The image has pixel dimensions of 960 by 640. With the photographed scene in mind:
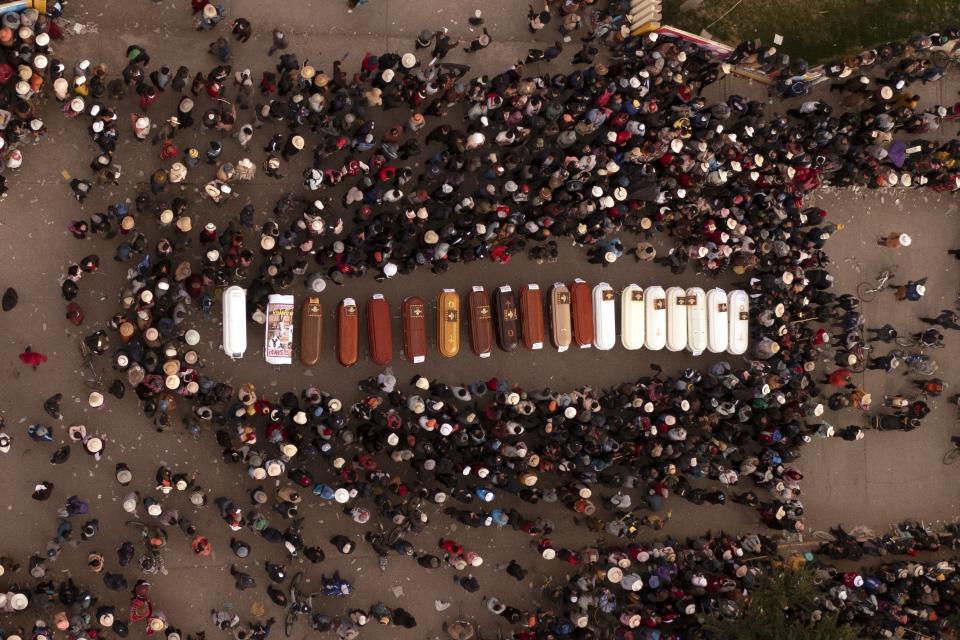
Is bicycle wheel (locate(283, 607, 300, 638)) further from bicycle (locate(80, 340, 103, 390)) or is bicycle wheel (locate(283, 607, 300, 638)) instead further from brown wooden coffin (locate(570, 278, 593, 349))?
brown wooden coffin (locate(570, 278, 593, 349))

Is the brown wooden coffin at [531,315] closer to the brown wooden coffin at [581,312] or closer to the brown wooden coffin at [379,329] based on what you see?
the brown wooden coffin at [581,312]

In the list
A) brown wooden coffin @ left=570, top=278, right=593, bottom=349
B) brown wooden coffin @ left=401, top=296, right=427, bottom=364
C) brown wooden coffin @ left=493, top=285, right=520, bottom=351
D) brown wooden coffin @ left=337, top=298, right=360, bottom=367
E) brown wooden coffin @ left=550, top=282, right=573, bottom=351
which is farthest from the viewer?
brown wooden coffin @ left=570, top=278, right=593, bottom=349

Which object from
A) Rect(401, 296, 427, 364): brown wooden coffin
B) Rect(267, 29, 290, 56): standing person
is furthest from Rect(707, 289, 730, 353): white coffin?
Rect(267, 29, 290, 56): standing person

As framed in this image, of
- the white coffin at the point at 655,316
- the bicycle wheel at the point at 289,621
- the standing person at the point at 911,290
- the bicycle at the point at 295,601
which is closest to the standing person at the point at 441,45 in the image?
the white coffin at the point at 655,316

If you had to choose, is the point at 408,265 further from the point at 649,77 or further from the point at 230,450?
the point at 649,77

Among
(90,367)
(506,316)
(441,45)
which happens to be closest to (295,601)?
(90,367)

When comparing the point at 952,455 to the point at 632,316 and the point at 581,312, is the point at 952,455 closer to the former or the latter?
the point at 632,316

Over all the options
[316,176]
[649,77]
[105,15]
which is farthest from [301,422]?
[649,77]
